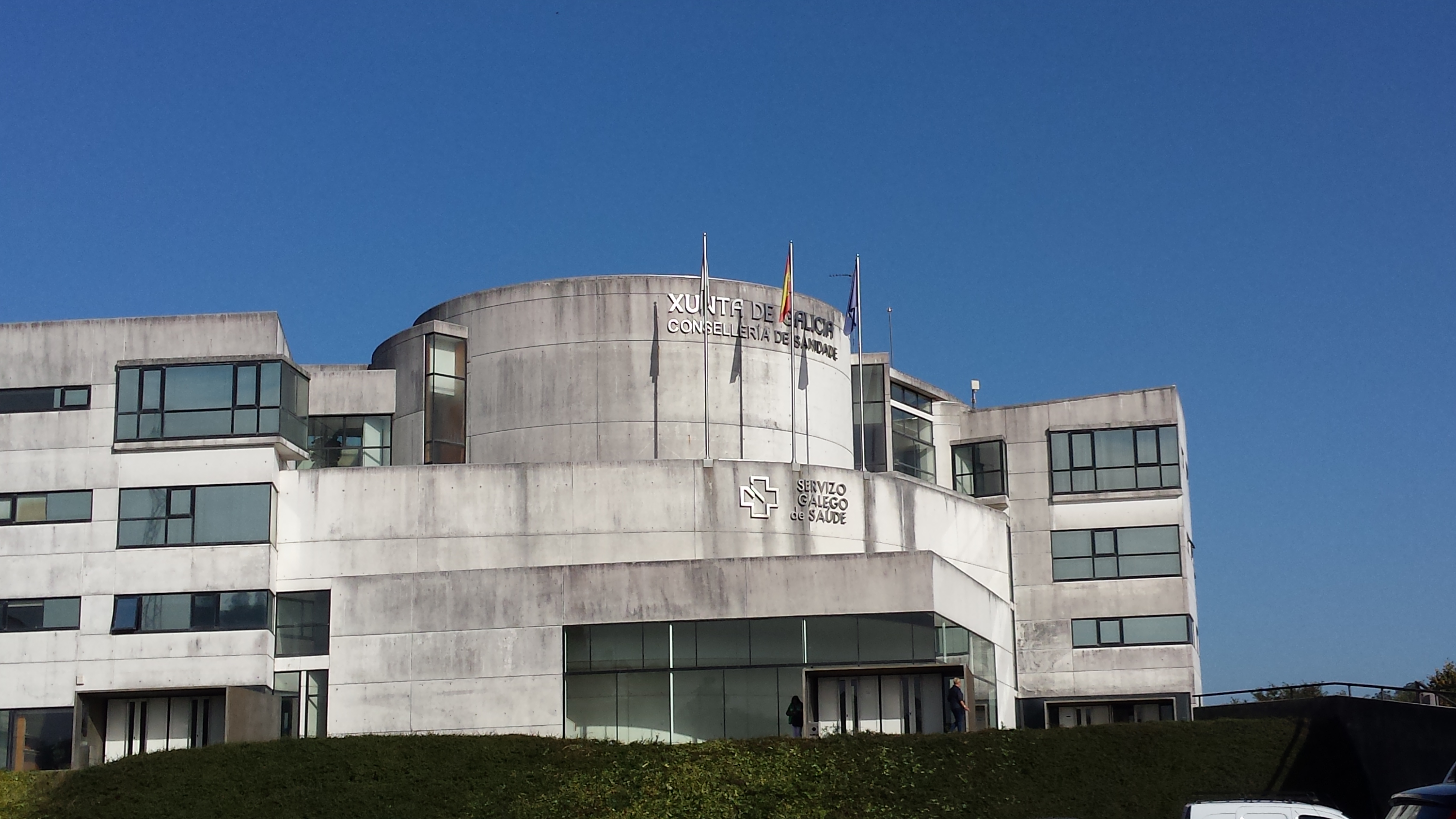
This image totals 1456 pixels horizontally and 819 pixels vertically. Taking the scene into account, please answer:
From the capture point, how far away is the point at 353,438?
208 feet

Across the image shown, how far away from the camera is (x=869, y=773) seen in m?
41.8

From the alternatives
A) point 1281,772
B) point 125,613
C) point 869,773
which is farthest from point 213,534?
point 1281,772

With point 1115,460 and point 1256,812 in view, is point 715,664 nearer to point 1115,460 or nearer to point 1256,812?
point 1115,460

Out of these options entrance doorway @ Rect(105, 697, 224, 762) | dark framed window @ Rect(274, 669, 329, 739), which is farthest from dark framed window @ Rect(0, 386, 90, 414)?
dark framed window @ Rect(274, 669, 329, 739)

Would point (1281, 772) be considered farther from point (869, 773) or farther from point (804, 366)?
point (804, 366)

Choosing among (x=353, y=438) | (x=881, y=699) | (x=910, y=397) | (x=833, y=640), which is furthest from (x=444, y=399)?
(x=881, y=699)

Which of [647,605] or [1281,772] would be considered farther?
[647,605]

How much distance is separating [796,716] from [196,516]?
19656 mm

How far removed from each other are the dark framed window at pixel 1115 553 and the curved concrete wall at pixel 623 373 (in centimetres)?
1227

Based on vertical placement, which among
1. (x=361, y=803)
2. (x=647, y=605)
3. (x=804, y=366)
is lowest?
(x=361, y=803)

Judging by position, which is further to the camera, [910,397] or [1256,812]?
[910,397]

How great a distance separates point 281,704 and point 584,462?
1206 cm

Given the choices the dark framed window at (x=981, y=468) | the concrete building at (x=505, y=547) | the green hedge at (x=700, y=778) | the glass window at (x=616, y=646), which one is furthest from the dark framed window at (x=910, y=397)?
the green hedge at (x=700, y=778)

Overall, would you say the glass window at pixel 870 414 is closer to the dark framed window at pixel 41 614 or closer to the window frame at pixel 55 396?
the window frame at pixel 55 396
